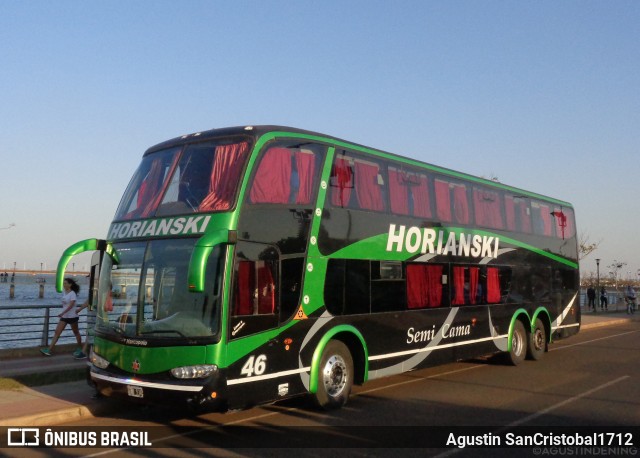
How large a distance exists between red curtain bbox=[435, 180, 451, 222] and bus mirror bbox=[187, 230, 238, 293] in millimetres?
6096

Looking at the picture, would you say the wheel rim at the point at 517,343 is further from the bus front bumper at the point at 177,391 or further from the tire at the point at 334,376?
the bus front bumper at the point at 177,391

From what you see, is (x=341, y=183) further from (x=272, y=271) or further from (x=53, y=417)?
(x=53, y=417)

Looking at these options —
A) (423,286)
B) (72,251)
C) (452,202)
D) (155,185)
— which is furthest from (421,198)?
(72,251)

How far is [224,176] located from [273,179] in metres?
0.74

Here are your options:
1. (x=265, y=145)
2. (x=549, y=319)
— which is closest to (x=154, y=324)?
(x=265, y=145)

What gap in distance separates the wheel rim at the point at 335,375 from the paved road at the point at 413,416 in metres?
0.34

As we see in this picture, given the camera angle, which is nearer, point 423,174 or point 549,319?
point 423,174

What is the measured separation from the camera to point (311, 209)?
9.16 m

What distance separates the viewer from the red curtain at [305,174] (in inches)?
357

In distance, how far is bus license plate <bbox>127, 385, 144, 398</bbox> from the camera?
773cm

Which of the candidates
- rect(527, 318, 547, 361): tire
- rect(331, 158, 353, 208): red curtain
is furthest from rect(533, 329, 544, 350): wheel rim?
rect(331, 158, 353, 208): red curtain

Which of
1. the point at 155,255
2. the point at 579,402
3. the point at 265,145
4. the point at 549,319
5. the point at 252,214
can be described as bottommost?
the point at 579,402

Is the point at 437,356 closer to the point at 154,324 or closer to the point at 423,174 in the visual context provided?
the point at 423,174

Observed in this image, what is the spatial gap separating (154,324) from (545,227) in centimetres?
1182
